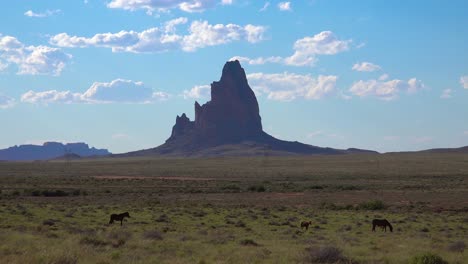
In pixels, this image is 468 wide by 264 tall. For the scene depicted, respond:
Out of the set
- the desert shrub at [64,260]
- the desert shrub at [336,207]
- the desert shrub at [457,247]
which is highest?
the desert shrub at [64,260]

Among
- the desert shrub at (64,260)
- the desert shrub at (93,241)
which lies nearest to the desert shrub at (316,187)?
the desert shrub at (93,241)

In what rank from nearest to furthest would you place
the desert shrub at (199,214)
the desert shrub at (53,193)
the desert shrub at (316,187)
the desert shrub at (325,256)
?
the desert shrub at (325,256) → the desert shrub at (199,214) → the desert shrub at (53,193) → the desert shrub at (316,187)

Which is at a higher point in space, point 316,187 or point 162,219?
point 316,187

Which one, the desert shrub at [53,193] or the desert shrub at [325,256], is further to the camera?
the desert shrub at [53,193]

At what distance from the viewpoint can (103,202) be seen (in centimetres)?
4100

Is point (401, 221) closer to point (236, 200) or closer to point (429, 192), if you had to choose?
point (236, 200)

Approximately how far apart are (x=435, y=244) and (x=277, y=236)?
219 inches

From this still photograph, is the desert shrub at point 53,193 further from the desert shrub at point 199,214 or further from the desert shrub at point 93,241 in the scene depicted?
the desert shrub at point 93,241

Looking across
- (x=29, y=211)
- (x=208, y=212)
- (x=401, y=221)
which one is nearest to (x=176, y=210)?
(x=208, y=212)

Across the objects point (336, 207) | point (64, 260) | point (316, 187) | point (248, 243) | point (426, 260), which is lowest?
point (336, 207)

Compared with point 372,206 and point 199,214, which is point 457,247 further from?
point 372,206

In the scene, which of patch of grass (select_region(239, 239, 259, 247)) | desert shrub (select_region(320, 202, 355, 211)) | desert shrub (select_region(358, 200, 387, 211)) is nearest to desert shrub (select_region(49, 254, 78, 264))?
patch of grass (select_region(239, 239, 259, 247))

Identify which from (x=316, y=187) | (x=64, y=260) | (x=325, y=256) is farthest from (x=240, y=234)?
(x=316, y=187)

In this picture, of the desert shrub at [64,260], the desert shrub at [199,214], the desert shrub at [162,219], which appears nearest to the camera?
the desert shrub at [64,260]
